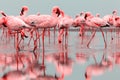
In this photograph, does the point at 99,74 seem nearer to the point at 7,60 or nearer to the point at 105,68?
the point at 105,68

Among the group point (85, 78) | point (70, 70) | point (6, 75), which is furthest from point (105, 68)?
point (6, 75)

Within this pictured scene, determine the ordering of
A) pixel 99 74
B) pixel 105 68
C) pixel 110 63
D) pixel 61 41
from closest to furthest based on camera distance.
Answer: pixel 99 74
pixel 105 68
pixel 110 63
pixel 61 41

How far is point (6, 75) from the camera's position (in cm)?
896

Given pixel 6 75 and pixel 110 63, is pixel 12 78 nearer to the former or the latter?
pixel 6 75

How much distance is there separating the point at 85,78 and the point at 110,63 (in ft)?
8.98

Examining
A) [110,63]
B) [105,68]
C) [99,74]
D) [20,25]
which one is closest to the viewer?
[99,74]

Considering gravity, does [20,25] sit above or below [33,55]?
above

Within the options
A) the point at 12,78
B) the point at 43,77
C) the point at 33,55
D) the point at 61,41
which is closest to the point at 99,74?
the point at 43,77

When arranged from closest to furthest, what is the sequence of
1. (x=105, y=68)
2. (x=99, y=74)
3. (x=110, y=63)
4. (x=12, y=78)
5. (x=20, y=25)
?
(x=12, y=78)
(x=99, y=74)
(x=105, y=68)
(x=110, y=63)
(x=20, y=25)

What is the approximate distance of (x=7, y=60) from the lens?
1160 cm

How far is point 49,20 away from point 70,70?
3245 millimetres

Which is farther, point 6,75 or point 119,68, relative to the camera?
point 119,68

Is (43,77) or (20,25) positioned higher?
(20,25)

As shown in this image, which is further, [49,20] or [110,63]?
[49,20]
